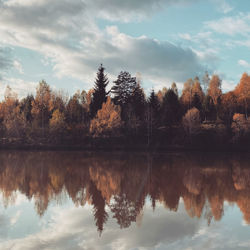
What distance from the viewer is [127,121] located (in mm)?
56062

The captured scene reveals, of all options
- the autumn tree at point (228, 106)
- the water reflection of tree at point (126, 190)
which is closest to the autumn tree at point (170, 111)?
the autumn tree at point (228, 106)

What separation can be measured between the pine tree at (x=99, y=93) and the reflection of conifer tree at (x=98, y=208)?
41376mm

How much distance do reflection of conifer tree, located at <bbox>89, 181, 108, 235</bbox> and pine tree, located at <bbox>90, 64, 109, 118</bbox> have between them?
41.4 m

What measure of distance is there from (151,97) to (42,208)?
167 ft

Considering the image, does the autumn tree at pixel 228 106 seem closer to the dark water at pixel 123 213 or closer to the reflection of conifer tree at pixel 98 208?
the dark water at pixel 123 213

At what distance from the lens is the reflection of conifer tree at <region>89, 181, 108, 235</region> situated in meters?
9.77

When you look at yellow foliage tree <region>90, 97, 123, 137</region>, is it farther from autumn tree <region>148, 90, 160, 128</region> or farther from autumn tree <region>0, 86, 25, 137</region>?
autumn tree <region>0, 86, 25, 137</region>

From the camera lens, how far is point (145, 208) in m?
11.6

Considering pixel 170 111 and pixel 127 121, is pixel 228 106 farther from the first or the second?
pixel 127 121

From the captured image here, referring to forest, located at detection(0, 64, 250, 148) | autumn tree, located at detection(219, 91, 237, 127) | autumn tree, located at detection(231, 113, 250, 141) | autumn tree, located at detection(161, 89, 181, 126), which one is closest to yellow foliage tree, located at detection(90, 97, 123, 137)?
forest, located at detection(0, 64, 250, 148)

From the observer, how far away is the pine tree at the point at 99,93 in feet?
184

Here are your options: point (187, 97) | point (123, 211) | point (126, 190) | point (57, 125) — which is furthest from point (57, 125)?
point (123, 211)

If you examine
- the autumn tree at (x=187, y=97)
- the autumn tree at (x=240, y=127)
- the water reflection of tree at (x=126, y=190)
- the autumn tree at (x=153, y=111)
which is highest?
the autumn tree at (x=187, y=97)

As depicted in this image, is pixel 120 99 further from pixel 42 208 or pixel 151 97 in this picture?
pixel 42 208
